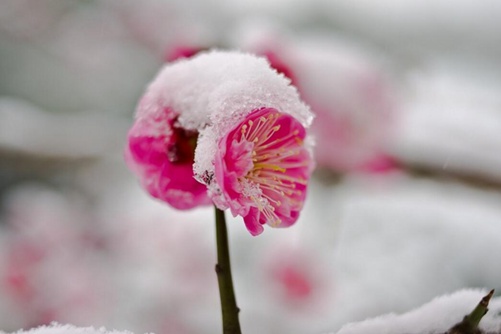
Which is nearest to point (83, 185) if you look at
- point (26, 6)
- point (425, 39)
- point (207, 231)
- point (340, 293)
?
point (26, 6)

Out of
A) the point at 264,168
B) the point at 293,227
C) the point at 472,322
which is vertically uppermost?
the point at 293,227

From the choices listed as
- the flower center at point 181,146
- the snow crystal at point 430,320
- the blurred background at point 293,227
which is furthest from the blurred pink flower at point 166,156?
the blurred background at point 293,227

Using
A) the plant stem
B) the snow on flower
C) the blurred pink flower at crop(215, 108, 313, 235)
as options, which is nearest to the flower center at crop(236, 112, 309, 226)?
the blurred pink flower at crop(215, 108, 313, 235)

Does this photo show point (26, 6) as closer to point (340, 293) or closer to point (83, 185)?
point (83, 185)

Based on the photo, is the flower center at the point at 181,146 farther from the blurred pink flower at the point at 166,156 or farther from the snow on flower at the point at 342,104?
the snow on flower at the point at 342,104

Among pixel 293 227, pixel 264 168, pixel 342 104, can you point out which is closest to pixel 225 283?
pixel 264 168

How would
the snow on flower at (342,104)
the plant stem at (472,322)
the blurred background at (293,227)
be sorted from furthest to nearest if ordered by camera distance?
the blurred background at (293,227) < the snow on flower at (342,104) < the plant stem at (472,322)

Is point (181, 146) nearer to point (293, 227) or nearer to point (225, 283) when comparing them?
point (225, 283)

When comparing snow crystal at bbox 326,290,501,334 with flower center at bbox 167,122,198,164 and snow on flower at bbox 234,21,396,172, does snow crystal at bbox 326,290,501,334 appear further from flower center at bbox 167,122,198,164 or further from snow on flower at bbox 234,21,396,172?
snow on flower at bbox 234,21,396,172
